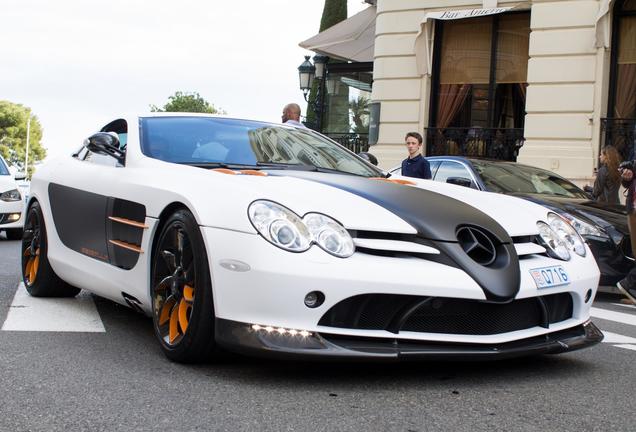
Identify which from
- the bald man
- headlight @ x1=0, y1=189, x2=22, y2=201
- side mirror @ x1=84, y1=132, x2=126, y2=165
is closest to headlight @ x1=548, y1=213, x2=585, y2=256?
side mirror @ x1=84, y1=132, x2=126, y2=165

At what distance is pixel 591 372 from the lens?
14.8ft

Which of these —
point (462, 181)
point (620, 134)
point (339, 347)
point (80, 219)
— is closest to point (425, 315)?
point (339, 347)

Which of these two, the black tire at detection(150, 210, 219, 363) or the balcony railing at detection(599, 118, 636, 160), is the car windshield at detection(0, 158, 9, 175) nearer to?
the balcony railing at detection(599, 118, 636, 160)

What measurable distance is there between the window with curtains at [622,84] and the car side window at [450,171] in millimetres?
6122

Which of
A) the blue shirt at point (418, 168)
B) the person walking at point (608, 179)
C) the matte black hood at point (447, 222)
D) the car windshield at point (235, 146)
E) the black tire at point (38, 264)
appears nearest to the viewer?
the matte black hood at point (447, 222)

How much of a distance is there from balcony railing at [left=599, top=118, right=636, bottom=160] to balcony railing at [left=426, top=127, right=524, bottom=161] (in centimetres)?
164

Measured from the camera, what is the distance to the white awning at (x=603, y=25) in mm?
15070

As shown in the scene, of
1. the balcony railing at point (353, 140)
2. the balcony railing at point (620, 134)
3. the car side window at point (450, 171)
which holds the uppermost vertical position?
the balcony railing at point (620, 134)

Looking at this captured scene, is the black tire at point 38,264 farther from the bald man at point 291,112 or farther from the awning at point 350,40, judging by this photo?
the awning at point 350,40

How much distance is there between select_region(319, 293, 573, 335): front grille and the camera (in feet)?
12.9

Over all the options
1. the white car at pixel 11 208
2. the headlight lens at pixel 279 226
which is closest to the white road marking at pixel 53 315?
the headlight lens at pixel 279 226

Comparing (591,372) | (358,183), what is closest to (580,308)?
(591,372)

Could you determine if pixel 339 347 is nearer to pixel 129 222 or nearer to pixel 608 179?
pixel 129 222

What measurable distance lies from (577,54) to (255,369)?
41.9 feet
